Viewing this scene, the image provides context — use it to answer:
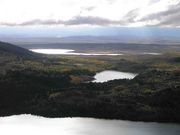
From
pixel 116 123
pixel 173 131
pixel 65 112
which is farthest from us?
pixel 65 112

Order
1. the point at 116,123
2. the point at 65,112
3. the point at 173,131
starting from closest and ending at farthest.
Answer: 1. the point at 173,131
2. the point at 116,123
3. the point at 65,112

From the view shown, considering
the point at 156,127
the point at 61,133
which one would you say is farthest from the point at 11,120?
the point at 156,127

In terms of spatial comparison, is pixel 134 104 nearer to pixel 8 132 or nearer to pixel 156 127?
pixel 156 127

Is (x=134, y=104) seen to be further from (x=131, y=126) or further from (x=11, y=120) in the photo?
(x=11, y=120)

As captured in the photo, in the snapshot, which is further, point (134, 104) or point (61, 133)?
point (134, 104)

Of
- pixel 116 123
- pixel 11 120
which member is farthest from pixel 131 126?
pixel 11 120

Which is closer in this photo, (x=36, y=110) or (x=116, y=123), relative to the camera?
(x=116, y=123)
